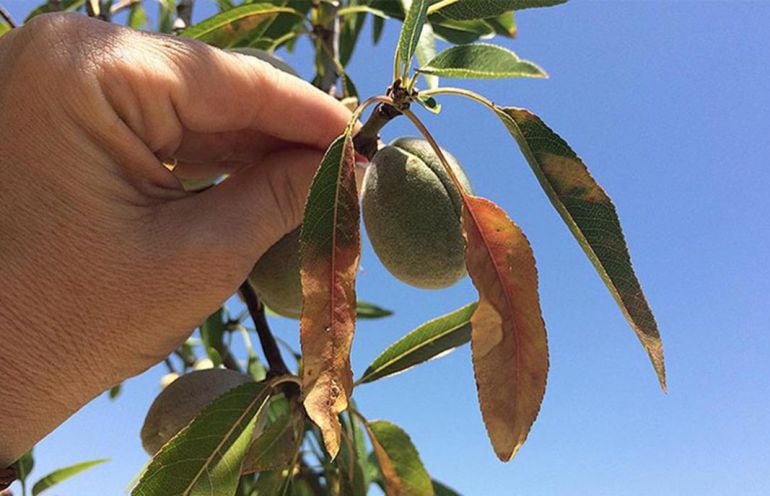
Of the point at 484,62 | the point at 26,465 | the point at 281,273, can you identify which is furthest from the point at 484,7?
the point at 26,465

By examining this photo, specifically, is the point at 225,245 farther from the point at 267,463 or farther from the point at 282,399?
the point at 282,399

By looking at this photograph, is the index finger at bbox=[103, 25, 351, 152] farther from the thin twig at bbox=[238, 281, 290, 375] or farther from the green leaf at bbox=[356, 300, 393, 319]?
the green leaf at bbox=[356, 300, 393, 319]

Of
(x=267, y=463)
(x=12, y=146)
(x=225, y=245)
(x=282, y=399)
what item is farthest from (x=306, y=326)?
(x=282, y=399)

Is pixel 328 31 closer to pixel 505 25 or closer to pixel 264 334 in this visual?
pixel 505 25

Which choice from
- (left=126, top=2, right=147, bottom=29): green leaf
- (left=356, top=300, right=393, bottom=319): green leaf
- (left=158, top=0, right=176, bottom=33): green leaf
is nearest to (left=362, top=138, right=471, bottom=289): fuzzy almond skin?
(left=356, top=300, right=393, bottom=319): green leaf

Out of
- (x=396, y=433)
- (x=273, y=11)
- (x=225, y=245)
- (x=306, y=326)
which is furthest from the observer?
(x=273, y=11)

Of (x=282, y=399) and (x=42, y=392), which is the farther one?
(x=282, y=399)
